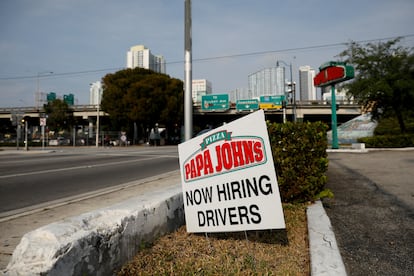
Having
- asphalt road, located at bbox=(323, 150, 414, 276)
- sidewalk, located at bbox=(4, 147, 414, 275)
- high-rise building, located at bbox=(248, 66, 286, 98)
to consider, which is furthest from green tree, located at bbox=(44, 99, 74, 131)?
asphalt road, located at bbox=(323, 150, 414, 276)

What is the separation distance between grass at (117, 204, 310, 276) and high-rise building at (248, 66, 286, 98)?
1437 inches

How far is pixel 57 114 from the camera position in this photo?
53656 mm

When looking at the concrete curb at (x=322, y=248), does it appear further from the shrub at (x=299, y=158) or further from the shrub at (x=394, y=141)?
the shrub at (x=394, y=141)

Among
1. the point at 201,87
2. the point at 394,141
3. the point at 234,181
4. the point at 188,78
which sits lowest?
the point at 234,181

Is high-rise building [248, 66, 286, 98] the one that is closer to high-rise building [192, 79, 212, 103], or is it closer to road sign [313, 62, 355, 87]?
road sign [313, 62, 355, 87]

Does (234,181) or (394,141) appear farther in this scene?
(394,141)

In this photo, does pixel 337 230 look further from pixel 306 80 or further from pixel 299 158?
pixel 306 80

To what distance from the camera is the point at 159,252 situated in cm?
261

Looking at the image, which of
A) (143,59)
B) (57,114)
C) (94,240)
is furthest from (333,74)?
(57,114)

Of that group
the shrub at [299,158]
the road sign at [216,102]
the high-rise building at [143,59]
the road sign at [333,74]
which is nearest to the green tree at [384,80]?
the road sign at [333,74]

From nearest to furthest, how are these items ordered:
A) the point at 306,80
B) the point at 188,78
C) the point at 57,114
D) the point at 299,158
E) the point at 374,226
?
1. the point at 374,226
2. the point at 299,158
3. the point at 188,78
4. the point at 57,114
5. the point at 306,80

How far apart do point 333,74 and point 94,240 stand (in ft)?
73.6

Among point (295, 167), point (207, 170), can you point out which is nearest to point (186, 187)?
point (207, 170)

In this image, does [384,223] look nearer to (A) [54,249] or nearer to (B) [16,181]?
(A) [54,249]
